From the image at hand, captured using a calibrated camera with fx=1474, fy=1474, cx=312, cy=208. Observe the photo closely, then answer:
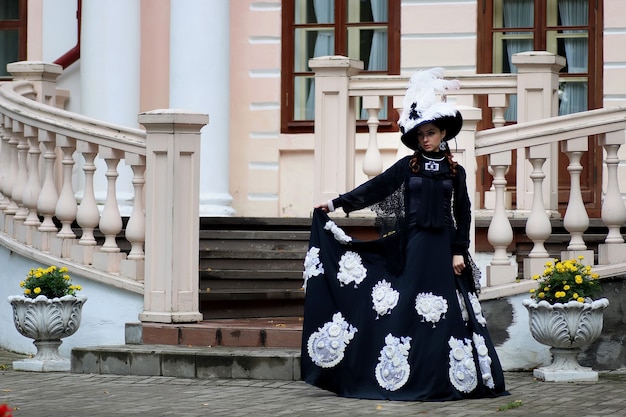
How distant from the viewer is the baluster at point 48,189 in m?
11.0

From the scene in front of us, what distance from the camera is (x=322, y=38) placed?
47.2 feet

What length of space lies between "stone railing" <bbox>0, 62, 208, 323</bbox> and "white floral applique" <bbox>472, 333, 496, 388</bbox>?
2.36 metres

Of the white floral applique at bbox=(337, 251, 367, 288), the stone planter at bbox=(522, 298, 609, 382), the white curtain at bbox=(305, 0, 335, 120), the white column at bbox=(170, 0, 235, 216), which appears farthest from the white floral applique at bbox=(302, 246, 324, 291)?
the white curtain at bbox=(305, 0, 335, 120)

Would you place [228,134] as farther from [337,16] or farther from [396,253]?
[396,253]

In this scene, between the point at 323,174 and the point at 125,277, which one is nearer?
the point at 125,277

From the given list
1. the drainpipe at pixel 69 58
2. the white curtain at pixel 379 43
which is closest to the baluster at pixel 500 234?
the white curtain at pixel 379 43

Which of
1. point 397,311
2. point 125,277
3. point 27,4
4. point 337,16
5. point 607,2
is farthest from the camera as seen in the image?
point 27,4

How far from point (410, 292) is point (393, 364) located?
437 millimetres

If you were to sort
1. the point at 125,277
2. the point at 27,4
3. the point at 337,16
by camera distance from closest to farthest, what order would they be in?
1. the point at 125,277
2. the point at 337,16
3. the point at 27,4

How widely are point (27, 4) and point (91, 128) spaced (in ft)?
16.5

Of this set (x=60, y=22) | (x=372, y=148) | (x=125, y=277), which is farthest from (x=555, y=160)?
(x=60, y=22)

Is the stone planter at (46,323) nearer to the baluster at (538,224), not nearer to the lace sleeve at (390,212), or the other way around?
the lace sleeve at (390,212)

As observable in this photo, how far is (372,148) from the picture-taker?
36.8 ft

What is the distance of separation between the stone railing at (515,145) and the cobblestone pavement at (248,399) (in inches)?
33.6
